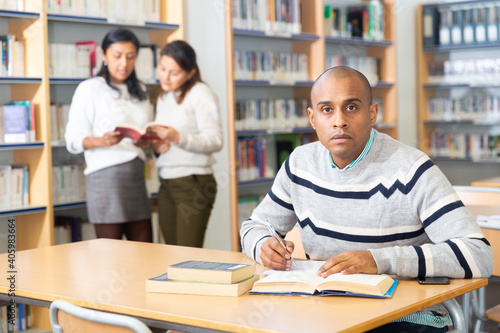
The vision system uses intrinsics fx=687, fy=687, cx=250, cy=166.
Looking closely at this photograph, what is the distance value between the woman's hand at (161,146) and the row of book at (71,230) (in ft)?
2.31

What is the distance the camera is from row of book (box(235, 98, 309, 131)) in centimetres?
504

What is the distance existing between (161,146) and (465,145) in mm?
4025

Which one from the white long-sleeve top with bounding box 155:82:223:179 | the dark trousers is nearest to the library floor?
the dark trousers

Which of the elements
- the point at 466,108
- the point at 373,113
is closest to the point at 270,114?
the point at 466,108

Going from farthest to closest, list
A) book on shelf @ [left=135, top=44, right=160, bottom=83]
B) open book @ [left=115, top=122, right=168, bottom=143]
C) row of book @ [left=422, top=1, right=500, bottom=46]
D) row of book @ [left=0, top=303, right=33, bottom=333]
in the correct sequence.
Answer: row of book @ [left=422, top=1, right=500, bottom=46] → book on shelf @ [left=135, top=44, right=160, bottom=83] → row of book @ [left=0, top=303, right=33, bottom=333] → open book @ [left=115, top=122, right=168, bottom=143]

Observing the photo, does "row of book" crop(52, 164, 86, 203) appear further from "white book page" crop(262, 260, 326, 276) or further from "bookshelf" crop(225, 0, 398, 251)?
"white book page" crop(262, 260, 326, 276)

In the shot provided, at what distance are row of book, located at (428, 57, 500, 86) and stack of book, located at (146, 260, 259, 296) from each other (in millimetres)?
5380

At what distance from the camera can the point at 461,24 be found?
660 cm

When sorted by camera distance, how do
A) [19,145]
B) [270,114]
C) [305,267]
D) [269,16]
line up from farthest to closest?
[270,114], [269,16], [19,145], [305,267]

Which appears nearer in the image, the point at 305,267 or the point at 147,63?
the point at 305,267

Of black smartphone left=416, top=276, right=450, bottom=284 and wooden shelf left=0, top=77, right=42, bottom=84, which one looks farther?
wooden shelf left=0, top=77, right=42, bottom=84

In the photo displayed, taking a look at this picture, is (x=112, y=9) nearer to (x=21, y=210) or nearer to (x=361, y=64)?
(x=21, y=210)

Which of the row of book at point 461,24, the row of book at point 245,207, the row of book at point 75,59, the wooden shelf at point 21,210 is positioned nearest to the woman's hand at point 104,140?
the wooden shelf at point 21,210

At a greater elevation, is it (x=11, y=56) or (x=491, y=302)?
(x=11, y=56)
